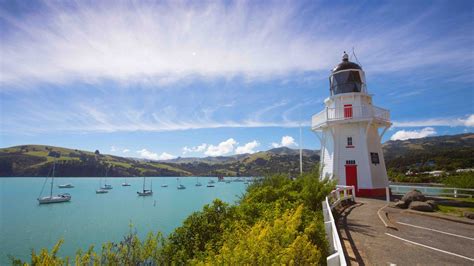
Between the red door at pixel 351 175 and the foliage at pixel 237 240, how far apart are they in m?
9.87

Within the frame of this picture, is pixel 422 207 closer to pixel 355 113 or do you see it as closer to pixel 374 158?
pixel 374 158

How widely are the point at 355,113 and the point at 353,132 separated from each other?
5.51 ft

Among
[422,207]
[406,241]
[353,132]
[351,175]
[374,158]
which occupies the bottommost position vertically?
[406,241]

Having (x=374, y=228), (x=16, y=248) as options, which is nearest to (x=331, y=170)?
(x=374, y=228)

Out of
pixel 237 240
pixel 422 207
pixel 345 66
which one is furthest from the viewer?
pixel 345 66

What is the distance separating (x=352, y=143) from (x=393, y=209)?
8.59 meters

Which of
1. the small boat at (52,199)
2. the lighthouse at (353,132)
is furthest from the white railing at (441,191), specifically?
the small boat at (52,199)

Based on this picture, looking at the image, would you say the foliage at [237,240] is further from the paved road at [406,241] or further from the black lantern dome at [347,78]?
the black lantern dome at [347,78]

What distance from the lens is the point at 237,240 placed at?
7.04m

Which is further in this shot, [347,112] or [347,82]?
[347,82]

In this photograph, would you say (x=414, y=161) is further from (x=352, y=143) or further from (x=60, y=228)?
(x=60, y=228)

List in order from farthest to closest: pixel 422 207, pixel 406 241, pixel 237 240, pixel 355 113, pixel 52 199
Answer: pixel 52 199
pixel 355 113
pixel 422 207
pixel 406 241
pixel 237 240

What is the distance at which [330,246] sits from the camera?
6.68 meters

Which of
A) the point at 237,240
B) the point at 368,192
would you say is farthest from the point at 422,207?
the point at 237,240
